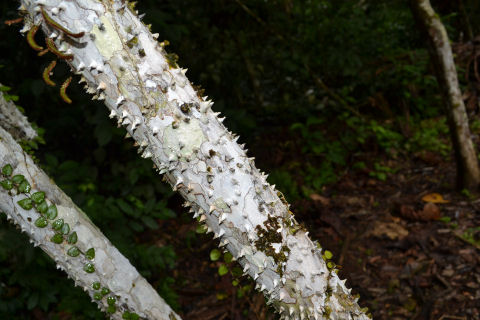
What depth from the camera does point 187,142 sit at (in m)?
1.23

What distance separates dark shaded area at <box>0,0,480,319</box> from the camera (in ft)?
9.78

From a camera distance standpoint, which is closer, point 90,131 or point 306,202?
point 306,202

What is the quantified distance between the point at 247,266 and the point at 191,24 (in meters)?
4.48

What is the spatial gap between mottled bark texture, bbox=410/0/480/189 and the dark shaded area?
24 centimetres

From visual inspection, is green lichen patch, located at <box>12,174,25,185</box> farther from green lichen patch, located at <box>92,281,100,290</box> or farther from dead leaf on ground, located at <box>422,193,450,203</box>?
dead leaf on ground, located at <box>422,193,450,203</box>

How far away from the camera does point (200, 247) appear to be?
3.98 metres

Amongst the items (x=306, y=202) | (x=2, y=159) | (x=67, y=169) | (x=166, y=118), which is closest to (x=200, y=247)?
(x=306, y=202)

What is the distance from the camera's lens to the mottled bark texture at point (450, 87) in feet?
10.2

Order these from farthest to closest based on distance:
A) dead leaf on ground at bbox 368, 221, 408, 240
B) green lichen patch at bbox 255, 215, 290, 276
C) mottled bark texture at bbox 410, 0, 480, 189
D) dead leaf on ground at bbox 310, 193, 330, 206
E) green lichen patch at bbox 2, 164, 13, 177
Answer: dead leaf on ground at bbox 310, 193, 330, 206
dead leaf on ground at bbox 368, 221, 408, 240
mottled bark texture at bbox 410, 0, 480, 189
green lichen patch at bbox 2, 164, 13, 177
green lichen patch at bbox 255, 215, 290, 276

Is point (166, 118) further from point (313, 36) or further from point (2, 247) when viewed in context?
point (313, 36)

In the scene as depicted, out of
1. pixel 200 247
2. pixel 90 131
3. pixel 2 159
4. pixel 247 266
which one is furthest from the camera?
pixel 90 131

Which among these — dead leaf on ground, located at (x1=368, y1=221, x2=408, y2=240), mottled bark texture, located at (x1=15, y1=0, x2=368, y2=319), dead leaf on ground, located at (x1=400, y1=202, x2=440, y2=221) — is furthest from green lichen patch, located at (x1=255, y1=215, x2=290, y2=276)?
dead leaf on ground, located at (x1=400, y1=202, x2=440, y2=221)

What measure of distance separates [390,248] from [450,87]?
4.88ft

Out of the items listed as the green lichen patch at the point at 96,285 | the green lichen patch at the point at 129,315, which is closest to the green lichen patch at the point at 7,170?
the green lichen patch at the point at 96,285
